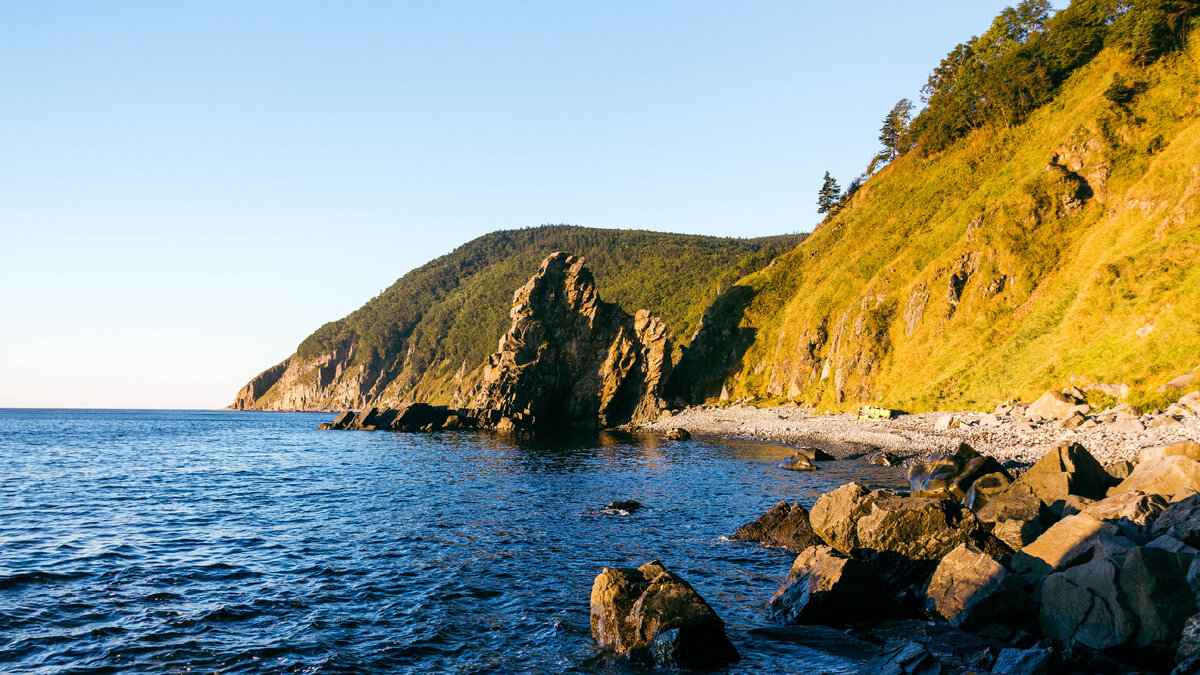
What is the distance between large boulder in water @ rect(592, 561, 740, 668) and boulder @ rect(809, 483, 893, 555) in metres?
9.68

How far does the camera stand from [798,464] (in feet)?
153

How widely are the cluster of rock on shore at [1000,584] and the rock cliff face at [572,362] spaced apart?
81452mm

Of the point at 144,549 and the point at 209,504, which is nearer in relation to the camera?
the point at 144,549

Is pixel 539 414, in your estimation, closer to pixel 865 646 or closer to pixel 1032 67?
pixel 865 646

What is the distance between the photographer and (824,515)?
24719 millimetres

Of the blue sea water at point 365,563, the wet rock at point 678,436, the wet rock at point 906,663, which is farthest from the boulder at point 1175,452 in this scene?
the wet rock at point 678,436

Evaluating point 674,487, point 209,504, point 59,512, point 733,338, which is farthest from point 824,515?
point 733,338

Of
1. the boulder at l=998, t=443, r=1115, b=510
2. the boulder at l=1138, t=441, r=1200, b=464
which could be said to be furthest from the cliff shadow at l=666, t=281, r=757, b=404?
the boulder at l=1138, t=441, r=1200, b=464

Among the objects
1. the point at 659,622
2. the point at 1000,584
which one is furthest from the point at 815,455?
the point at 659,622

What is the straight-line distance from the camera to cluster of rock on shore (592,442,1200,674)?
43.8 ft

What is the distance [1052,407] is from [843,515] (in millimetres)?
34139

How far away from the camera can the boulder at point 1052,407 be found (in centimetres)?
4456

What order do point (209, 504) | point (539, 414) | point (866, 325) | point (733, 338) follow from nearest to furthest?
point (209, 504), point (866, 325), point (539, 414), point (733, 338)

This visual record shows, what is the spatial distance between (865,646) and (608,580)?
23.6 ft
